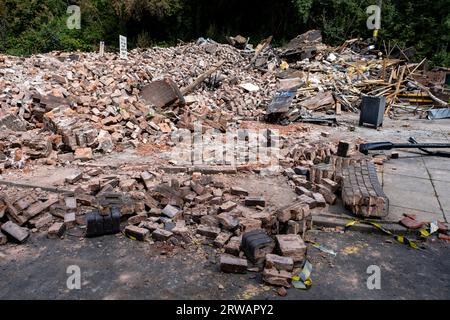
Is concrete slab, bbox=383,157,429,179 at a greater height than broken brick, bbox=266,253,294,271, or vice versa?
concrete slab, bbox=383,157,429,179

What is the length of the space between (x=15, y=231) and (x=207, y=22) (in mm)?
20313

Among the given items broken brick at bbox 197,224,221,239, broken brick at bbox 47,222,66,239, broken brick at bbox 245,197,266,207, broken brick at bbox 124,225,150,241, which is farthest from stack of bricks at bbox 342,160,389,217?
broken brick at bbox 47,222,66,239

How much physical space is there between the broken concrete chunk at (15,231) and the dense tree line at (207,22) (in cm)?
1741

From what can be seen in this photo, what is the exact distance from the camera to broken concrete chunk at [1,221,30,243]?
4223 mm

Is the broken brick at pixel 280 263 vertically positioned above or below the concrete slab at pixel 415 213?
below

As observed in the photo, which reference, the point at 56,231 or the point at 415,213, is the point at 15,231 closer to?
the point at 56,231

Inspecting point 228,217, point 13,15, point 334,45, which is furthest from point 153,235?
point 13,15

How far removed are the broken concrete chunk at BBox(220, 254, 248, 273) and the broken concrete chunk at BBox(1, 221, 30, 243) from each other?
2.39m

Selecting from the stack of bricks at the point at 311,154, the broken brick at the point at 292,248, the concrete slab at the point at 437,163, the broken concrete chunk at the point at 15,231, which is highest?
the stack of bricks at the point at 311,154

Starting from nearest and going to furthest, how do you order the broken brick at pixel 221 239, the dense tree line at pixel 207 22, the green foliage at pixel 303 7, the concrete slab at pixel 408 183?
the broken brick at pixel 221 239
the concrete slab at pixel 408 183
the dense tree line at pixel 207 22
the green foliage at pixel 303 7

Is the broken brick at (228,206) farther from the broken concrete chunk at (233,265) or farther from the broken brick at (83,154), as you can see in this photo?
the broken brick at (83,154)

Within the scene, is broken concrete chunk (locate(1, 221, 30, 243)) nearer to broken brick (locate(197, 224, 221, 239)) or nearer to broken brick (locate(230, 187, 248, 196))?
broken brick (locate(197, 224, 221, 239))

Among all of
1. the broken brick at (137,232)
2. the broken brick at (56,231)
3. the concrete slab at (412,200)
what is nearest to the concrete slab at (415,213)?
the concrete slab at (412,200)

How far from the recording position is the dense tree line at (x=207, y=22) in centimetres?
1820
